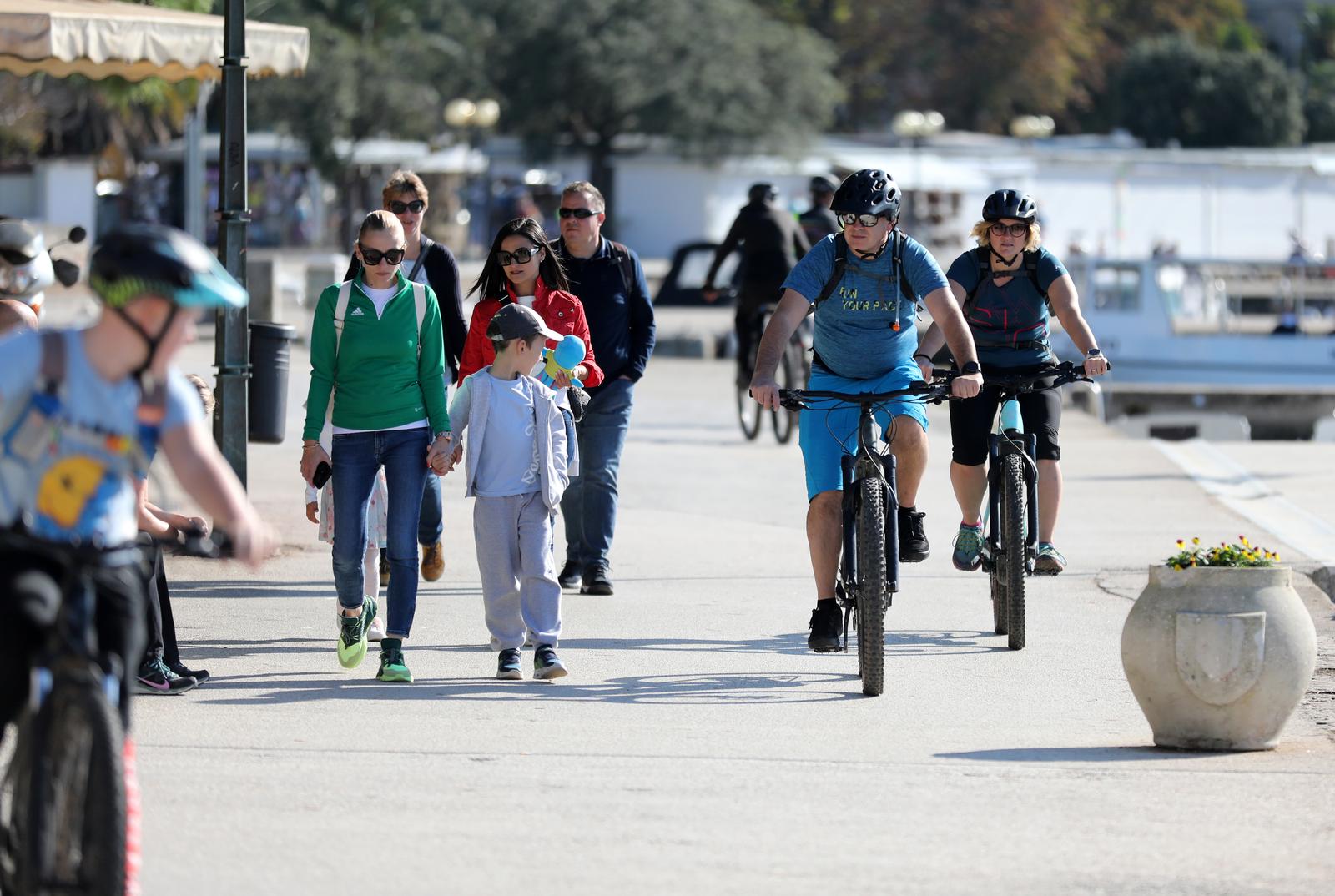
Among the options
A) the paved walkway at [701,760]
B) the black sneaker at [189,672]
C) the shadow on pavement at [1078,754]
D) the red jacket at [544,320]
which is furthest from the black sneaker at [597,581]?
the shadow on pavement at [1078,754]

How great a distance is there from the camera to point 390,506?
8070 mm

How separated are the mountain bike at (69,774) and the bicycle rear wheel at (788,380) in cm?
1236

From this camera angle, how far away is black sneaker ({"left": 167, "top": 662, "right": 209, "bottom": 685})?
7844mm

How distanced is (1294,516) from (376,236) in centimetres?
769

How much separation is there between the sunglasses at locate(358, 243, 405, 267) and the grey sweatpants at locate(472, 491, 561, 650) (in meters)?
0.94

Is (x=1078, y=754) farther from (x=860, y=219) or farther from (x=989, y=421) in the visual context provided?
(x=989, y=421)

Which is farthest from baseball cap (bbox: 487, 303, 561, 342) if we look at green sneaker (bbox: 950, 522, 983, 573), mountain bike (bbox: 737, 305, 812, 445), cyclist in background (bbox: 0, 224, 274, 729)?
mountain bike (bbox: 737, 305, 812, 445)

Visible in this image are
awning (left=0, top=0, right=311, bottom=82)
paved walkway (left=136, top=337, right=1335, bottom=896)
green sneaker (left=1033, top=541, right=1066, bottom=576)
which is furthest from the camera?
awning (left=0, top=0, right=311, bottom=82)

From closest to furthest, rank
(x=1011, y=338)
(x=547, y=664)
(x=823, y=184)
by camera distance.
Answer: (x=547, y=664) → (x=1011, y=338) → (x=823, y=184)

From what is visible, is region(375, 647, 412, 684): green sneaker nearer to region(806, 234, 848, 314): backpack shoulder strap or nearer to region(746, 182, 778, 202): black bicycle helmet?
region(806, 234, 848, 314): backpack shoulder strap

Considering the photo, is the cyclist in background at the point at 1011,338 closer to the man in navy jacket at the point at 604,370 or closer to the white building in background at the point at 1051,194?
the man in navy jacket at the point at 604,370

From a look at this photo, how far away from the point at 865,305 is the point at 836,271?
18 cm

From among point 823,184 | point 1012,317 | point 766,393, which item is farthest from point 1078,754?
point 823,184

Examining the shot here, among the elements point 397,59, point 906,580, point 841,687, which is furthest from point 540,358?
point 397,59
